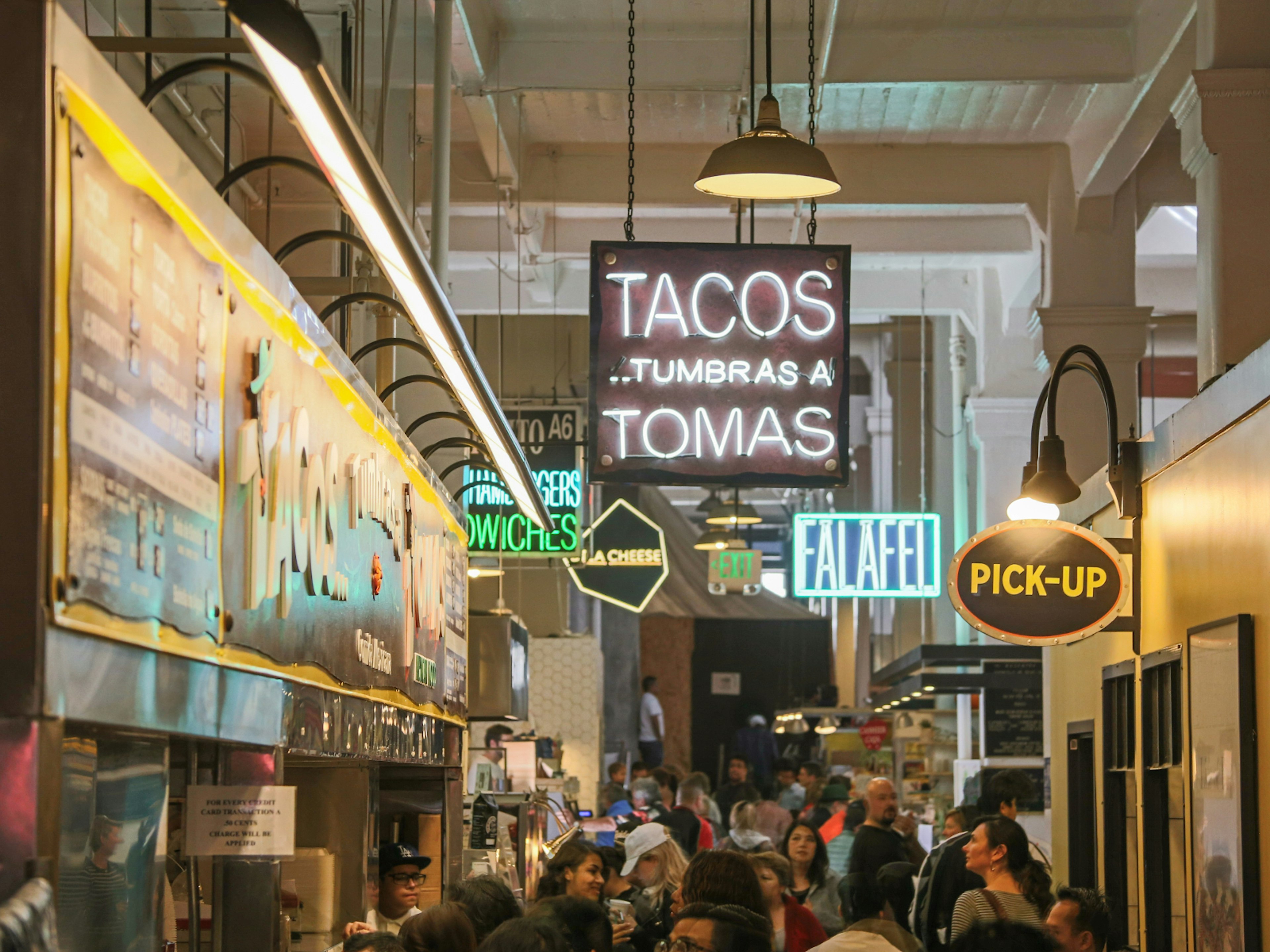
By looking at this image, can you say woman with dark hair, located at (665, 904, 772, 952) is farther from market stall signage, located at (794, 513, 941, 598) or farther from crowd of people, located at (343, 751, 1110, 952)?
market stall signage, located at (794, 513, 941, 598)

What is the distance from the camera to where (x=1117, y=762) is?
7.58 metres

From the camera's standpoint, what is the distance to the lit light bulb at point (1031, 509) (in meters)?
7.08

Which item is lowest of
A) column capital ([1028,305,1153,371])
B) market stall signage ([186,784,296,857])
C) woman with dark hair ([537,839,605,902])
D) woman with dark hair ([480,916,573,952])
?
woman with dark hair ([537,839,605,902])

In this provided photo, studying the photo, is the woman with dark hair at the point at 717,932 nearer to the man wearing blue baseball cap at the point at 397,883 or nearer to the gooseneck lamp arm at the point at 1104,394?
the man wearing blue baseball cap at the point at 397,883

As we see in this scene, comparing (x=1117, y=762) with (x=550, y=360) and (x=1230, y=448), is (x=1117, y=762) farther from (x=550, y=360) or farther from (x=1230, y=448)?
(x=550, y=360)

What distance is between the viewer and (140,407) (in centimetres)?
238

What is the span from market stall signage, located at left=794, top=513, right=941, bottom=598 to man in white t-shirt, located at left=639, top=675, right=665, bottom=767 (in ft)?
35.0

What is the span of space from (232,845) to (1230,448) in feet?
12.3

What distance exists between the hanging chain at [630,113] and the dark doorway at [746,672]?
73.5ft

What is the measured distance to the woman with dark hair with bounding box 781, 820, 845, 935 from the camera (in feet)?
28.4

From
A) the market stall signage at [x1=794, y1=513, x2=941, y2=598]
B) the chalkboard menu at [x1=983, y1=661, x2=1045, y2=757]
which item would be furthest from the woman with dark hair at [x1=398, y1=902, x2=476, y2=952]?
the chalkboard menu at [x1=983, y1=661, x2=1045, y2=757]

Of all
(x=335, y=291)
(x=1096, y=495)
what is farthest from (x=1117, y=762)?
(x=335, y=291)

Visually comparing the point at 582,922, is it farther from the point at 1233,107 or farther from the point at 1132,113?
the point at 1132,113

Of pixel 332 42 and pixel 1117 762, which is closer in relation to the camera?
pixel 1117 762
